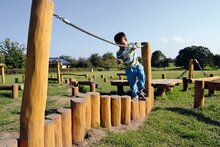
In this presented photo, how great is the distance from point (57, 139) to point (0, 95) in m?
7.47

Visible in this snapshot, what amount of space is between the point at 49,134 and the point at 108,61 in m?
69.9

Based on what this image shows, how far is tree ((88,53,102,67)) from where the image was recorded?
3022 inches

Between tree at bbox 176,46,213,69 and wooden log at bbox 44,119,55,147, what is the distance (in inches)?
2906

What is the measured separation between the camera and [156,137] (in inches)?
186

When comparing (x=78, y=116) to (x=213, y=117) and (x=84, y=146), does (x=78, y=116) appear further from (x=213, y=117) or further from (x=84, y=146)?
(x=213, y=117)

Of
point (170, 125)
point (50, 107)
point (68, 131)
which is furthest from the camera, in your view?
point (50, 107)

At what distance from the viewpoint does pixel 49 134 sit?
139 inches

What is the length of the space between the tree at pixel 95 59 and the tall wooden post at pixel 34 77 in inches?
2876

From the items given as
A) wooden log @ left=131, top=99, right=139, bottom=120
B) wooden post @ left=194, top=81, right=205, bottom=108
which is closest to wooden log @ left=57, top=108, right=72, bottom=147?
wooden log @ left=131, top=99, right=139, bottom=120

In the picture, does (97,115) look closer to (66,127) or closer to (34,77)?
(66,127)

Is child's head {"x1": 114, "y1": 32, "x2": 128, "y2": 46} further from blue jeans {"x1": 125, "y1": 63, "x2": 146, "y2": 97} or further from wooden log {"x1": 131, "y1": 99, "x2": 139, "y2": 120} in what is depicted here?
wooden log {"x1": 131, "y1": 99, "x2": 139, "y2": 120}

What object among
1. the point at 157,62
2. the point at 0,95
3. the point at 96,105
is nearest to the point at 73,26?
the point at 96,105

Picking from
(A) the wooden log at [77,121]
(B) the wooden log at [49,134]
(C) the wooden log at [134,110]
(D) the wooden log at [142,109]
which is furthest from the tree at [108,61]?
(B) the wooden log at [49,134]

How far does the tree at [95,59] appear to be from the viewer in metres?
76.8
